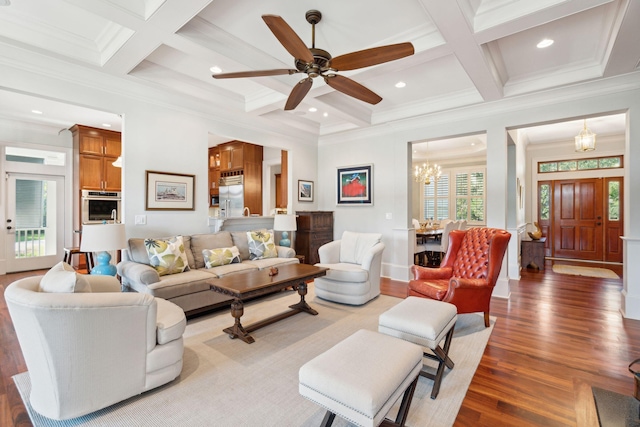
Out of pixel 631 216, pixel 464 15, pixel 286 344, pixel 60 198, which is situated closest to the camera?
pixel 464 15

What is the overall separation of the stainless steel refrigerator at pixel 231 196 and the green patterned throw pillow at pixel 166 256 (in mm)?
3289

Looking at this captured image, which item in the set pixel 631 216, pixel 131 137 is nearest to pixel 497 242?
pixel 631 216

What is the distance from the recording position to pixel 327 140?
6410mm

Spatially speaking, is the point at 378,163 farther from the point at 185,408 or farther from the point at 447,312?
the point at 185,408

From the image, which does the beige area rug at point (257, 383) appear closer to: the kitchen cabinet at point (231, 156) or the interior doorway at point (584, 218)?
the kitchen cabinet at point (231, 156)

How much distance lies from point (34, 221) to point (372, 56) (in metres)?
7.11

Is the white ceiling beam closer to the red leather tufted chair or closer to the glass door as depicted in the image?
the red leather tufted chair

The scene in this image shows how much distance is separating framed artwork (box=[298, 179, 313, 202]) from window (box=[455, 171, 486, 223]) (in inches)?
195

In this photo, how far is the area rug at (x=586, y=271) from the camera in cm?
568

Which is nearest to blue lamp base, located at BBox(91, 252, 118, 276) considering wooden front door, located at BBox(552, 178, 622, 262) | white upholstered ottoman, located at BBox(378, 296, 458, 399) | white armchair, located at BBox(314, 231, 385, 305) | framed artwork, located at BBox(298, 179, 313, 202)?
white armchair, located at BBox(314, 231, 385, 305)

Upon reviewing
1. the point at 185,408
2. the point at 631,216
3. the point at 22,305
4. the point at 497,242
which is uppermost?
the point at 631,216

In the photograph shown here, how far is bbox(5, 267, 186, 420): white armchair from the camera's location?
5.66ft

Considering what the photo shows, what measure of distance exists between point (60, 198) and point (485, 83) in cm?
776

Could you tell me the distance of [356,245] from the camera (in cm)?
457
